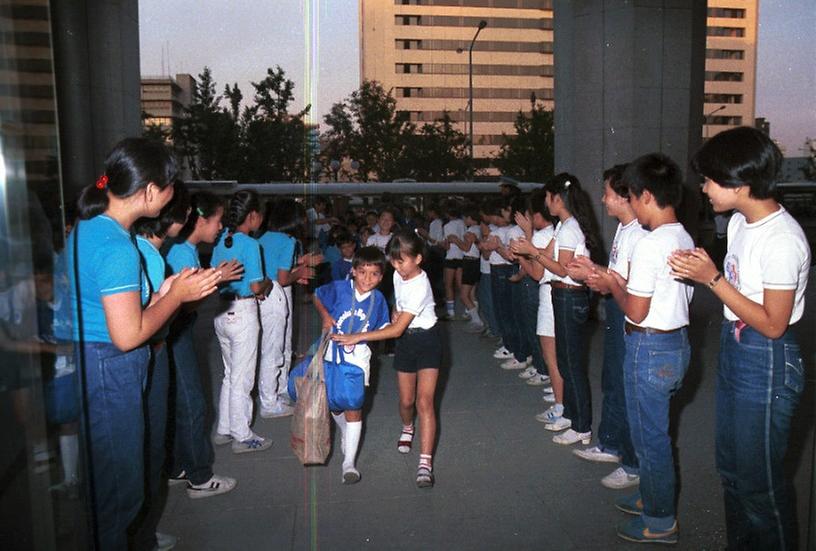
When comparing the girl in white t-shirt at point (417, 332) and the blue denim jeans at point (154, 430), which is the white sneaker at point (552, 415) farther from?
the blue denim jeans at point (154, 430)

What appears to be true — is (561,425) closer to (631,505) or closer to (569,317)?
(569,317)

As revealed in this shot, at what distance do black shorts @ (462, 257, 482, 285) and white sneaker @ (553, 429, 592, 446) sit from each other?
16.7ft

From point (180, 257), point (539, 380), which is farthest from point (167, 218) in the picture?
point (539, 380)

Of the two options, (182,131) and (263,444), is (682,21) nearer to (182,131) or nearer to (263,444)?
(263,444)

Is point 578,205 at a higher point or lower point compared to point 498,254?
higher

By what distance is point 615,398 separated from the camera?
454 cm

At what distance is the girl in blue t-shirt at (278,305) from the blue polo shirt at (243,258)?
0.53 metres

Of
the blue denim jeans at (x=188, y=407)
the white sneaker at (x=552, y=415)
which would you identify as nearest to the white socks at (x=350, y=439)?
the blue denim jeans at (x=188, y=407)

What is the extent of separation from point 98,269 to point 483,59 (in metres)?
100

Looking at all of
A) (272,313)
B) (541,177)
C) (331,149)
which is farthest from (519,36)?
(272,313)

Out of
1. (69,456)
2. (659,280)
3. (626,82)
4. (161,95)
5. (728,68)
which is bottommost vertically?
(69,456)

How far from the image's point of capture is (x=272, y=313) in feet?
19.0

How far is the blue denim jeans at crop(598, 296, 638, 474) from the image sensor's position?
439 centimetres

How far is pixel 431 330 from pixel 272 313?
1.86 m
